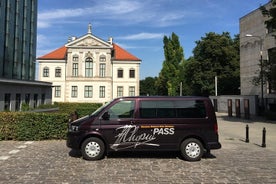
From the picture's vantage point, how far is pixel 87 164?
9594 mm

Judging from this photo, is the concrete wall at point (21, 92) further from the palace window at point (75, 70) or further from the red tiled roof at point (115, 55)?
the red tiled roof at point (115, 55)

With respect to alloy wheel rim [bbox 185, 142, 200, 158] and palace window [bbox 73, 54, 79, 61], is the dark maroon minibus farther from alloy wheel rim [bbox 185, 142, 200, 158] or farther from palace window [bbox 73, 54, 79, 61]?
palace window [bbox 73, 54, 79, 61]

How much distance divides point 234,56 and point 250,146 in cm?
4767

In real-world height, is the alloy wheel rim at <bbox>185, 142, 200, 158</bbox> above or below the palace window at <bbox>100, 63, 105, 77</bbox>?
below

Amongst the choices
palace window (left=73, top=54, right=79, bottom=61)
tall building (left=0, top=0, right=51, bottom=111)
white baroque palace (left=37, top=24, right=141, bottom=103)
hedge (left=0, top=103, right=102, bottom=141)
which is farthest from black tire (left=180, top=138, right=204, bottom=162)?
palace window (left=73, top=54, right=79, bottom=61)

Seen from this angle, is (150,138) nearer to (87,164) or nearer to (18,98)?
(87,164)

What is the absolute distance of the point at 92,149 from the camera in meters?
10.2

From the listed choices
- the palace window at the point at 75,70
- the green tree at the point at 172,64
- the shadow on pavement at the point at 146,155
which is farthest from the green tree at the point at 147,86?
the shadow on pavement at the point at 146,155

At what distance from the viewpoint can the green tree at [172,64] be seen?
69.8 m

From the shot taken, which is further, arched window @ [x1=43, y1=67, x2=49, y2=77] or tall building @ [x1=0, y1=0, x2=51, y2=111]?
arched window @ [x1=43, y1=67, x2=49, y2=77]

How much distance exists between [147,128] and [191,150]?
158cm

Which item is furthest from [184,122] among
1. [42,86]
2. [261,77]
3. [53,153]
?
[42,86]

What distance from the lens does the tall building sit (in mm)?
28672

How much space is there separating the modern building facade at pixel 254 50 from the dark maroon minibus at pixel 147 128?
100ft
